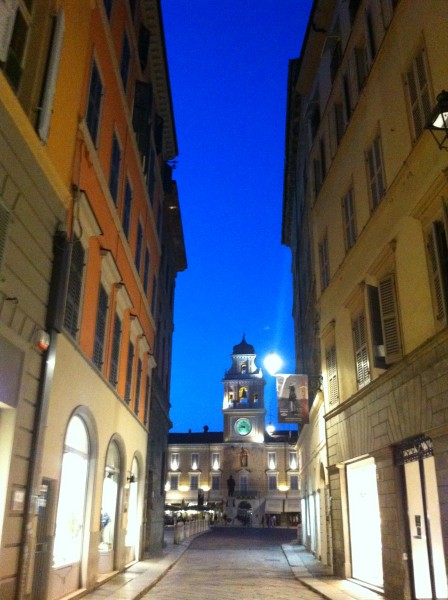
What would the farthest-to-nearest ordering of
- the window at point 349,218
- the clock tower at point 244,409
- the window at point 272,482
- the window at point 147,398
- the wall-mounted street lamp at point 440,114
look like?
the clock tower at point 244,409
the window at point 272,482
the window at point 147,398
the window at point 349,218
the wall-mounted street lamp at point 440,114

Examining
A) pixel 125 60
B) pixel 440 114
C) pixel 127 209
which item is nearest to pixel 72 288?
pixel 127 209

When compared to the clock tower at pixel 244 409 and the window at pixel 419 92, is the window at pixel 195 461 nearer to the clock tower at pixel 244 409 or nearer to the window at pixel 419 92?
the clock tower at pixel 244 409

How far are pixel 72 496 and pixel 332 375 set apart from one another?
26.8ft

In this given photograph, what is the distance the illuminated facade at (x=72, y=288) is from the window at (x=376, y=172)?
6293 mm

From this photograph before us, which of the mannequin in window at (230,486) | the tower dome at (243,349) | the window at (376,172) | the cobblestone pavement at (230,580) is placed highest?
the tower dome at (243,349)

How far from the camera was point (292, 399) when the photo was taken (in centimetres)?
1848

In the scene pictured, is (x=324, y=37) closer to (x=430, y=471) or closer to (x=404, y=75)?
(x=404, y=75)

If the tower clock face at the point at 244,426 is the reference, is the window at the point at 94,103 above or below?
below

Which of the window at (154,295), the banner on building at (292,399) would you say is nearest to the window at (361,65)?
the banner on building at (292,399)

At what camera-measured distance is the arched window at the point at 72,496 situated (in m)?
10.9

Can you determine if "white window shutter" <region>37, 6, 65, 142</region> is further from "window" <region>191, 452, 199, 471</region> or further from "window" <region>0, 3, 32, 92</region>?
"window" <region>191, 452, 199, 471</region>

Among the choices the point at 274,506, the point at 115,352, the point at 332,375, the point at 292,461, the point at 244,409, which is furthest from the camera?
the point at 244,409

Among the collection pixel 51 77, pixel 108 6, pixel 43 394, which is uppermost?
pixel 108 6

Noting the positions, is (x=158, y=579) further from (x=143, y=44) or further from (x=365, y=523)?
(x=143, y=44)
